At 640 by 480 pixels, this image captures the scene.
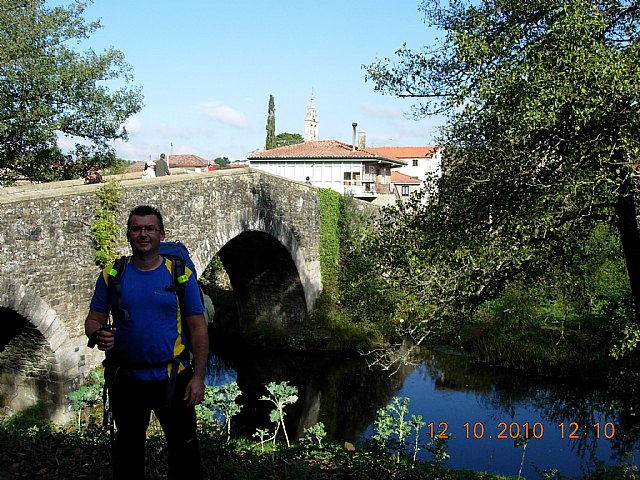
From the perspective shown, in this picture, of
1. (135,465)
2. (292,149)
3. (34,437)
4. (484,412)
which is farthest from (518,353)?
(292,149)

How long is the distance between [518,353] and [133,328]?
37.9 ft

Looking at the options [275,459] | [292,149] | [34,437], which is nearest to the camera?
[275,459]

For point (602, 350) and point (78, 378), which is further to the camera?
point (602, 350)

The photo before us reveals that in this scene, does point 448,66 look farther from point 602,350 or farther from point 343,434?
point 602,350

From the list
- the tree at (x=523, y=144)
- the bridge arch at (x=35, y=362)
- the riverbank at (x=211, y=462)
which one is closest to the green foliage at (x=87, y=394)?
the bridge arch at (x=35, y=362)

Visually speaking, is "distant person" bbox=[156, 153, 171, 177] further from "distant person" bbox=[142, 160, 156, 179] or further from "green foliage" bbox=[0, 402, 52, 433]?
"green foliage" bbox=[0, 402, 52, 433]

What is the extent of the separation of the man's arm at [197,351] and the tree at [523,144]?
3.03 meters

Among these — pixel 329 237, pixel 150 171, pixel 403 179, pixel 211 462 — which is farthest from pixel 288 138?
pixel 211 462

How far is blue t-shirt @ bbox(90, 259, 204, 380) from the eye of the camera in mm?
2639

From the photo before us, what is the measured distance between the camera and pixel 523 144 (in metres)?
5.26

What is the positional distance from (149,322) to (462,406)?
29.4 ft

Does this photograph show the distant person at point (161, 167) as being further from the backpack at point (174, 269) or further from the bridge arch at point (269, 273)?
the backpack at point (174, 269)

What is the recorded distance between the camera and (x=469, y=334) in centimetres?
1452

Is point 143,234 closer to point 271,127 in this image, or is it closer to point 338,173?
point 338,173
